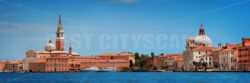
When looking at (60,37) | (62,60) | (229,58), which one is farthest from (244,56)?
(60,37)

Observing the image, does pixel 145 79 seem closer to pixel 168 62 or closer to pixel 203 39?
pixel 203 39

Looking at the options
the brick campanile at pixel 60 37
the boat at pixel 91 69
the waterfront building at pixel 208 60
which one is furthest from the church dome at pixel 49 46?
the waterfront building at pixel 208 60

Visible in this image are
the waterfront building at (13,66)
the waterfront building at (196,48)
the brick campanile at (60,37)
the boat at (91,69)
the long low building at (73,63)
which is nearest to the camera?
the waterfront building at (196,48)

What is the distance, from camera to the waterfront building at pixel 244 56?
3747 inches

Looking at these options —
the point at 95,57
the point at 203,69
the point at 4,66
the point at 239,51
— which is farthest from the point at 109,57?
the point at 239,51

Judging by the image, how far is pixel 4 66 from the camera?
170 m

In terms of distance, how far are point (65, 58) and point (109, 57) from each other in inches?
737

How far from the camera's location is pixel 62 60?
453ft

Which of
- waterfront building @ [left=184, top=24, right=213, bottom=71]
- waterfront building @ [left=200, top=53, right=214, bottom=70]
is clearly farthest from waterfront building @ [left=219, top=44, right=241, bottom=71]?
waterfront building @ [left=184, top=24, right=213, bottom=71]

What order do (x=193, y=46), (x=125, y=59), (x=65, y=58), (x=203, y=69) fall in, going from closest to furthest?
1. (x=203, y=69)
2. (x=193, y=46)
3. (x=65, y=58)
4. (x=125, y=59)

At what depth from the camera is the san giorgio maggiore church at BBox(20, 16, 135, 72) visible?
138m

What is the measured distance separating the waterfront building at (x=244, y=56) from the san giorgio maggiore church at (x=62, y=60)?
4972 centimetres

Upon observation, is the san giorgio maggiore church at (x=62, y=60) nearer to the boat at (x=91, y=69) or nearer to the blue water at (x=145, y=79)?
the boat at (x=91, y=69)

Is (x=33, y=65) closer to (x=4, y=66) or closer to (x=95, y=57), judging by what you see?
(x=95, y=57)
